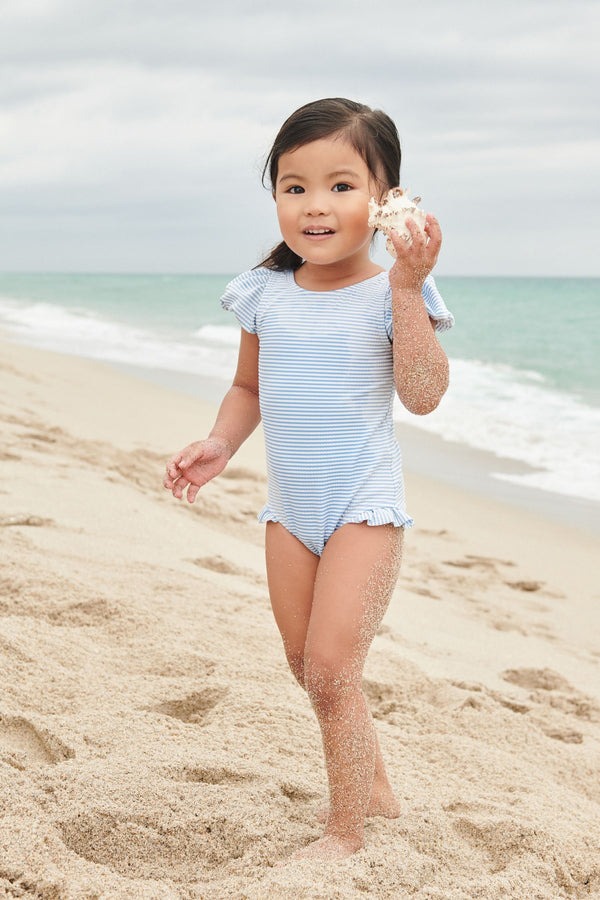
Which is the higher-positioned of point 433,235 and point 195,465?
point 433,235

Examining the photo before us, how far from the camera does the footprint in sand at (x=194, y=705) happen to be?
8.96ft

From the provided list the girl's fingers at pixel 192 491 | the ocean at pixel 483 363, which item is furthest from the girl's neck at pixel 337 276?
the ocean at pixel 483 363

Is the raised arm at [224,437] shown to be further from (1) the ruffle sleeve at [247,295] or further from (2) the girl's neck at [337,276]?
(2) the girl's neck at [337,276]

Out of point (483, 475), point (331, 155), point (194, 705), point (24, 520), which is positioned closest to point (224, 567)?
point (24, 520)

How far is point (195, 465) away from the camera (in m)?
2.38

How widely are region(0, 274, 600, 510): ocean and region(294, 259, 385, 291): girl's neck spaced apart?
5173 millimetres

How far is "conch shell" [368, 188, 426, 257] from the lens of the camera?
6.53 feet

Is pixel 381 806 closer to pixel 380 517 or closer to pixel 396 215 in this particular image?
pixel 380 517

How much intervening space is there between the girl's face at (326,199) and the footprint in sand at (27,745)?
141 cm

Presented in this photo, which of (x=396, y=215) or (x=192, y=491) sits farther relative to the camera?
(x=192, y=491)

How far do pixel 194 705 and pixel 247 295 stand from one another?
4.12ft

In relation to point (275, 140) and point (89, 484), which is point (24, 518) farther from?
point (275, 140)

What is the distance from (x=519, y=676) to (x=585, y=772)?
2.82 ft

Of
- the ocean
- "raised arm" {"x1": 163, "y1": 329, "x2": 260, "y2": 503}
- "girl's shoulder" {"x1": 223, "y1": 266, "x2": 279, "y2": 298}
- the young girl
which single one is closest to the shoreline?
the ocean
